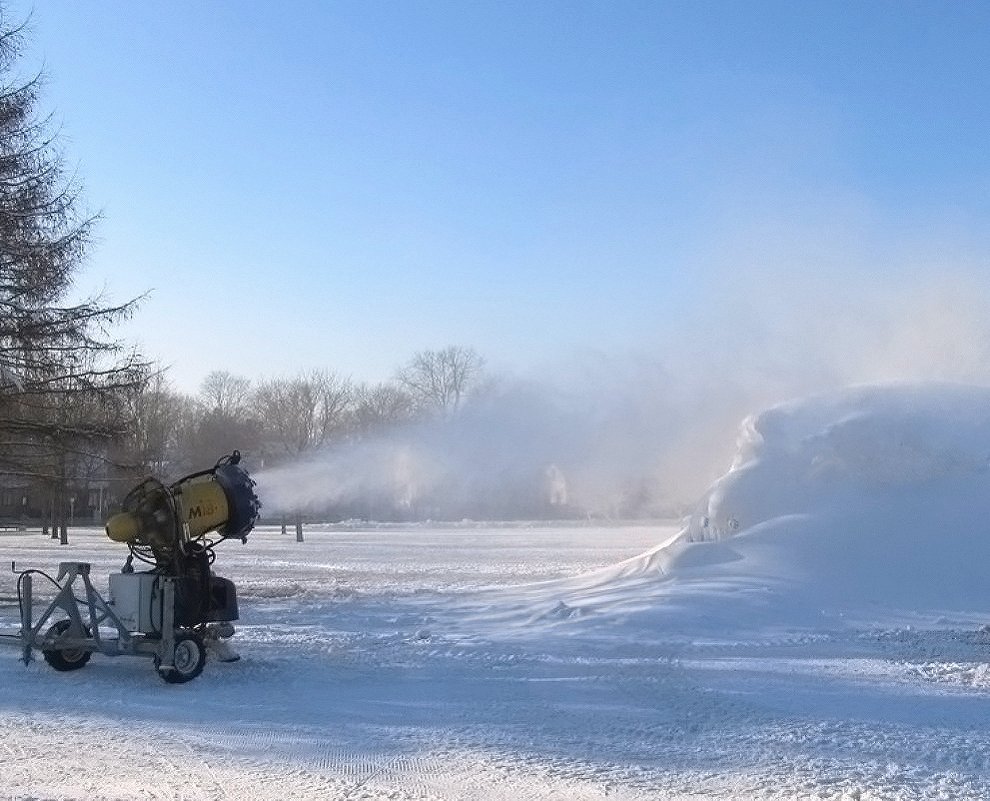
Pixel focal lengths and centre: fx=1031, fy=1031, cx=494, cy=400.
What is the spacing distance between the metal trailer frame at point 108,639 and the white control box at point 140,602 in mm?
71

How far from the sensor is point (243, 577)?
2153cm

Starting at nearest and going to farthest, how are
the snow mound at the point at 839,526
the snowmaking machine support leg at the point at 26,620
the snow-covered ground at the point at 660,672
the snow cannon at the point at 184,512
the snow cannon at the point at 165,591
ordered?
the snow-covered ground at the point at 660,672
the snow cannon at the point at 165,591
the snowmaking machine support leg at the point at 26,620
the snow cannon at the point at 184,512
the snow mound at the point at 839,526

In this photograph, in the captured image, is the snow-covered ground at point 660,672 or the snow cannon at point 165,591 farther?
the snow cannon at point 165,591

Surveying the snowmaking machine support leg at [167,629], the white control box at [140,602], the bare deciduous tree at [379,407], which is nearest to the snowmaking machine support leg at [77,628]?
the white control box at [140,602]

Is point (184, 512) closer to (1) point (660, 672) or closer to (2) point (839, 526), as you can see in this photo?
(1) point (660, 672)

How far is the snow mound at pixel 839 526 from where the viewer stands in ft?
43.0

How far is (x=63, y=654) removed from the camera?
9609 mm

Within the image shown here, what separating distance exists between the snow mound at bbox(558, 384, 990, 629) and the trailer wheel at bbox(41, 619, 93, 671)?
594cm

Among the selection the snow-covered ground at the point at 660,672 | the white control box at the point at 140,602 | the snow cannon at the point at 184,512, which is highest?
the snow cannon at the point at 184,512

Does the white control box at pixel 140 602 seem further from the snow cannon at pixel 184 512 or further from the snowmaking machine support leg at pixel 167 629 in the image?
the snow cannon at pixel 184 512

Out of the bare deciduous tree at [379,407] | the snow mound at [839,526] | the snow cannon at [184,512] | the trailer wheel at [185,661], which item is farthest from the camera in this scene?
the bare deciduous tree at [379,407]

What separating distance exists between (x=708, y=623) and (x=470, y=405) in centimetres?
1419

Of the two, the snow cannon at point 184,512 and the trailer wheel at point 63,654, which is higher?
the snow cannon at point 184,512

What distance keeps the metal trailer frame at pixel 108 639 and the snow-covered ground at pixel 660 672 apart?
20cm
